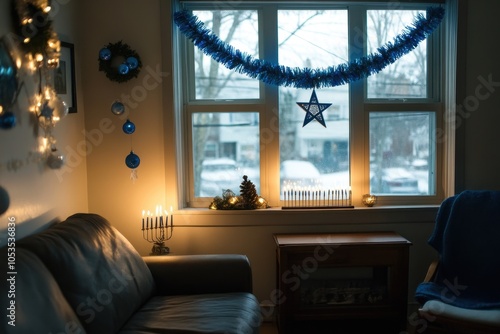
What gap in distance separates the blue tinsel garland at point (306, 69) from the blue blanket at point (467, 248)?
1.01 meters

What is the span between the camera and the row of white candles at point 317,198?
12.6 feet

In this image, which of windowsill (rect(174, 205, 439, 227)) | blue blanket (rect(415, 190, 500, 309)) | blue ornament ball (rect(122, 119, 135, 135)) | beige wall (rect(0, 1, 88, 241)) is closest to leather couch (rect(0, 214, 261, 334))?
beige wall (rect(0, 1, 88, 241))

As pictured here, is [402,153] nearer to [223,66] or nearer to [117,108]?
[223,66]

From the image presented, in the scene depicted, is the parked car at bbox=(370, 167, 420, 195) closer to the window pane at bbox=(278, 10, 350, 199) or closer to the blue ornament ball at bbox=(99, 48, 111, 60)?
the window pane at bbox=(278, 10, 350, 199)

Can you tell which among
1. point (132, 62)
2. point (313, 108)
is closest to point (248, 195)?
point (313, 108)

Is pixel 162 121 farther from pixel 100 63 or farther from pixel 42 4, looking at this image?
pixel 42 4

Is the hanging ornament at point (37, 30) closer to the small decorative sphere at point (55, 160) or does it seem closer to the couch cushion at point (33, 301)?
the small decorative sphere at point (55, 160)

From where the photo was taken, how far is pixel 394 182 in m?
3.88

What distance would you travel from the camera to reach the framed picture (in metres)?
3.22

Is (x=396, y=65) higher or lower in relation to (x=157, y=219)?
higher

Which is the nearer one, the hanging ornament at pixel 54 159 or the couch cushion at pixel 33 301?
the couch cushion at pixel 33 301

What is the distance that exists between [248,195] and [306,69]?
36.1 inches

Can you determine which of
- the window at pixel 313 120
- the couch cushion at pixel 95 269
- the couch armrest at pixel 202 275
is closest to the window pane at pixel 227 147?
the window at pixel 313 120

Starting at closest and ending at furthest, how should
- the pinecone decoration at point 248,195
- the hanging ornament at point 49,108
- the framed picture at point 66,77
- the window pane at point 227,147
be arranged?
the hanging ornament at point 49,108 < the framed picture at point 66,77 < the pinecone decoration at point 248,195 < the window pane at point 227,147
